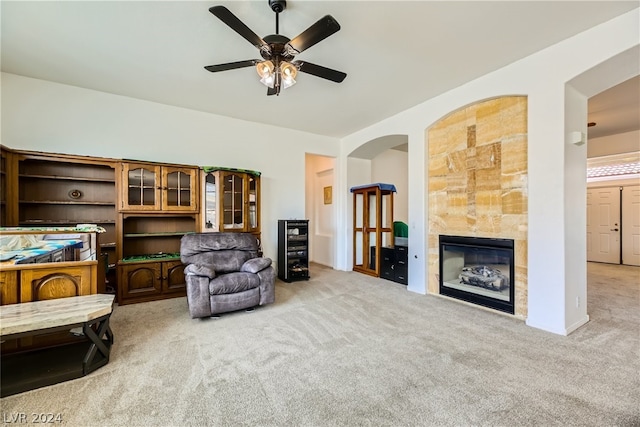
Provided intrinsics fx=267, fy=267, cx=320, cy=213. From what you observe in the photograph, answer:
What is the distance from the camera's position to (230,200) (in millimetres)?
4398

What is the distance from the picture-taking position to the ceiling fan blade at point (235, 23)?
1.78 m

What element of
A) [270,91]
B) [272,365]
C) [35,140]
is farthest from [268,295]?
[35,140]

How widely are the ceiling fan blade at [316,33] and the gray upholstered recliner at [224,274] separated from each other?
247 cm

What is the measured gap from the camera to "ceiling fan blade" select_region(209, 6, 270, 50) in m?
1.78

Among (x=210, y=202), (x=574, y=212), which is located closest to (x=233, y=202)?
(x=210, y=202)

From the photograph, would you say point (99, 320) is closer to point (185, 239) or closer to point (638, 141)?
point (185, 239)

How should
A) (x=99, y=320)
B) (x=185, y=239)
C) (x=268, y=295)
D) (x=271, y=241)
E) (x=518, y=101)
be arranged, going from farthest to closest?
1. (x=271, y=241)
2. (x=185, y=239)
3. (x=268, y=295)
4. (x=518, y=101)
5. (x=99, y=320)

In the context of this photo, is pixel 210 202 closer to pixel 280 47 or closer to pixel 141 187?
pixel 141 187

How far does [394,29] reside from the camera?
2541 millimetres

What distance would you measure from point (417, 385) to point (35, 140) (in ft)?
17.2

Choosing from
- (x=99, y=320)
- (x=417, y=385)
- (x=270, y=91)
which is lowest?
(x=417, y=385)

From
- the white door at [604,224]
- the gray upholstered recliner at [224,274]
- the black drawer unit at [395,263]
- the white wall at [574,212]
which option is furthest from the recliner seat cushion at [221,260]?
the white door at [604,224]

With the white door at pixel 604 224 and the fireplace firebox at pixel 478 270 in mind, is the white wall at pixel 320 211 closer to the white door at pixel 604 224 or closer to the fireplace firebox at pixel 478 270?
the fireplace firebox at pixel 478 270

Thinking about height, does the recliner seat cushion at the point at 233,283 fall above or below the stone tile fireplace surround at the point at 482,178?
below
